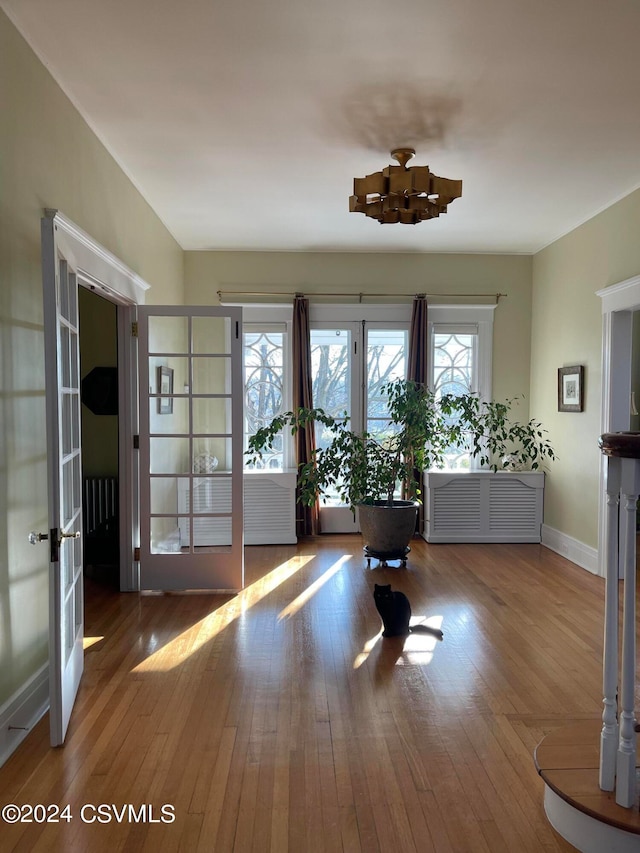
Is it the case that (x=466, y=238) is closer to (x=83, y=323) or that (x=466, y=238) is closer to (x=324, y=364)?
(x=324, y=364)

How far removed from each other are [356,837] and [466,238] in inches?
203

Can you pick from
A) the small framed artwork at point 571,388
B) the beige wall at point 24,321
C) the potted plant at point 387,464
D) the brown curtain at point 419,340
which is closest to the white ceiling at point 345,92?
the beige wall at point 24,321

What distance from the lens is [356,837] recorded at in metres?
1.99

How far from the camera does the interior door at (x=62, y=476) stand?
242 cm

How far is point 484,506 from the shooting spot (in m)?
6.12

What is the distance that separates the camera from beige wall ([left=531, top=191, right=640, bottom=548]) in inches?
188

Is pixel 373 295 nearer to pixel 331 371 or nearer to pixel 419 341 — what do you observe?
pixel 419 341

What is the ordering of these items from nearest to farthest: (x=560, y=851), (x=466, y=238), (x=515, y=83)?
1. (x=560, y=851)
2. (x=515, y=83)
3. (x=466, y=238)

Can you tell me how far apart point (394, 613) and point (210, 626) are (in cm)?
114

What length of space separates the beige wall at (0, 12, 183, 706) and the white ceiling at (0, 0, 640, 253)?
20 cm

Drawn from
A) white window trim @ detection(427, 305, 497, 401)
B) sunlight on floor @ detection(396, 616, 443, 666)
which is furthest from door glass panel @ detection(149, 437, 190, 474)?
white window trim @ detection(427, 305, 497, 401)

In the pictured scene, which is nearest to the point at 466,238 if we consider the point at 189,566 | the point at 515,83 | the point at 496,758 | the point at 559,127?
the point at 559,127

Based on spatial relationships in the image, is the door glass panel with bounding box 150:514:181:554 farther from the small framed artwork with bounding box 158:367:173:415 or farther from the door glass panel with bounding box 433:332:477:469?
the door glass panel with bounding box 433:332:477:469

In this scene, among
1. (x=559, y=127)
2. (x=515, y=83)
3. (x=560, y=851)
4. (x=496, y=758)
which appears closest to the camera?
(x=560, y=851)
